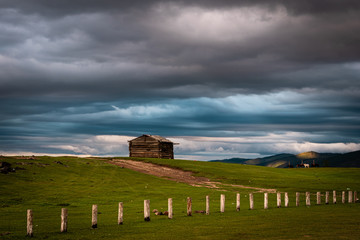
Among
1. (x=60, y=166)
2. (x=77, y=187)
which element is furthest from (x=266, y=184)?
(x=60, y=166)

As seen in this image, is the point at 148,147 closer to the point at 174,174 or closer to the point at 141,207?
the point at 174,174

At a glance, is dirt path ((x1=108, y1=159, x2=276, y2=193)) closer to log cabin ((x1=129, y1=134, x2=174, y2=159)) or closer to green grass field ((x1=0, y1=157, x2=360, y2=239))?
green grass field ((x1=0, y1=157, x2=360, y2=239))

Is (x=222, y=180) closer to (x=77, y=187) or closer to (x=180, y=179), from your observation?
(x=180, y=179)

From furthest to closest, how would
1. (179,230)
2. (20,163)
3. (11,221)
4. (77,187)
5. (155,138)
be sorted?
(155,138)
(20,163)
(77,187)
(11,221)
(179,230)

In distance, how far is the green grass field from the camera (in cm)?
2317

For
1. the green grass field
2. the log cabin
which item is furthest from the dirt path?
the log cabin

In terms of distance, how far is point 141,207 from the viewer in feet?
133

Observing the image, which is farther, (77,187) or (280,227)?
(77,187)

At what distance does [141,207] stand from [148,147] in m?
76.9

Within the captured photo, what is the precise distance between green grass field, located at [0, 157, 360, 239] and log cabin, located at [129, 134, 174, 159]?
72.6ft

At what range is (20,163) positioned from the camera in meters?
71.0

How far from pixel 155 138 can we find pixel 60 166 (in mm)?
43938

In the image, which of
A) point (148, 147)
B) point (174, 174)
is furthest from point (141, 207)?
point (148, 147)

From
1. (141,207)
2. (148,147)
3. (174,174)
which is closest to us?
(141,207)
